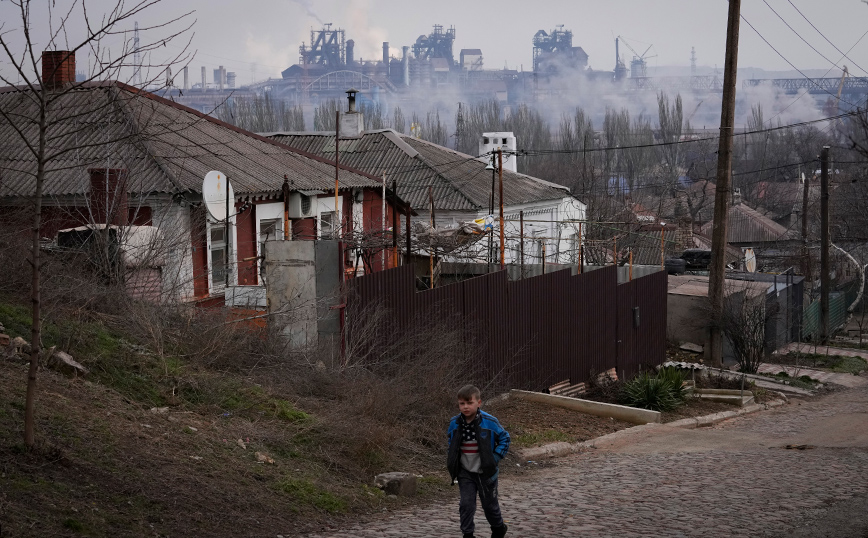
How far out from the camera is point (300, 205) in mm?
20359

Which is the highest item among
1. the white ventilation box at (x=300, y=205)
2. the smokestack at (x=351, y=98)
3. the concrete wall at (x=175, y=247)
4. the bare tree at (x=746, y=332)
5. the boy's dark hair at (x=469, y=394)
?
the smokestack at (x=351, y=98)

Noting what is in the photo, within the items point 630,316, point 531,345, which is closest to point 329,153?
point 630,316

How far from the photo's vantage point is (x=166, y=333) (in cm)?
1133

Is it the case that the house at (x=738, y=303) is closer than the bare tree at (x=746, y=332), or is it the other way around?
the bare tree at (x=746, y=332)

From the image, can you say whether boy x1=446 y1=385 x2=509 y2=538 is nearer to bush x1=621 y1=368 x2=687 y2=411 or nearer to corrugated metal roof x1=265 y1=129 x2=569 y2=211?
bush x1=621 y1=368 x2=687 y2=411

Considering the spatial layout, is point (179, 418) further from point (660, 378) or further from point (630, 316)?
point (630, 316)

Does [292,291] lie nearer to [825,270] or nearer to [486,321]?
[486,321]

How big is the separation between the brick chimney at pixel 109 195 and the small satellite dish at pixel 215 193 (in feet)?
3.96

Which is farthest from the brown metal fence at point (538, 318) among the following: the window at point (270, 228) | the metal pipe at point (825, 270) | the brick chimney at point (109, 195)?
the metal pipe at point (825, 270)

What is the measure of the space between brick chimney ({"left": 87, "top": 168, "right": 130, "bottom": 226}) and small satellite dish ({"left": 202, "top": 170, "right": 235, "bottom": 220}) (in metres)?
1.21

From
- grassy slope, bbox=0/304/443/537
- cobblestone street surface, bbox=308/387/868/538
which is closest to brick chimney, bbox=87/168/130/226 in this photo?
grassy slope, bbox=0/304/443/537

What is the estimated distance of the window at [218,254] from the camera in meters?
17.5

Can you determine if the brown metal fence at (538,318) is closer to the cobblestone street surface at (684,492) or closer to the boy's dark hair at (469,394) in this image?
the cobblestone street surface at (684,492)

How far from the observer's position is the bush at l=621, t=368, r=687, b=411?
1675 cm
